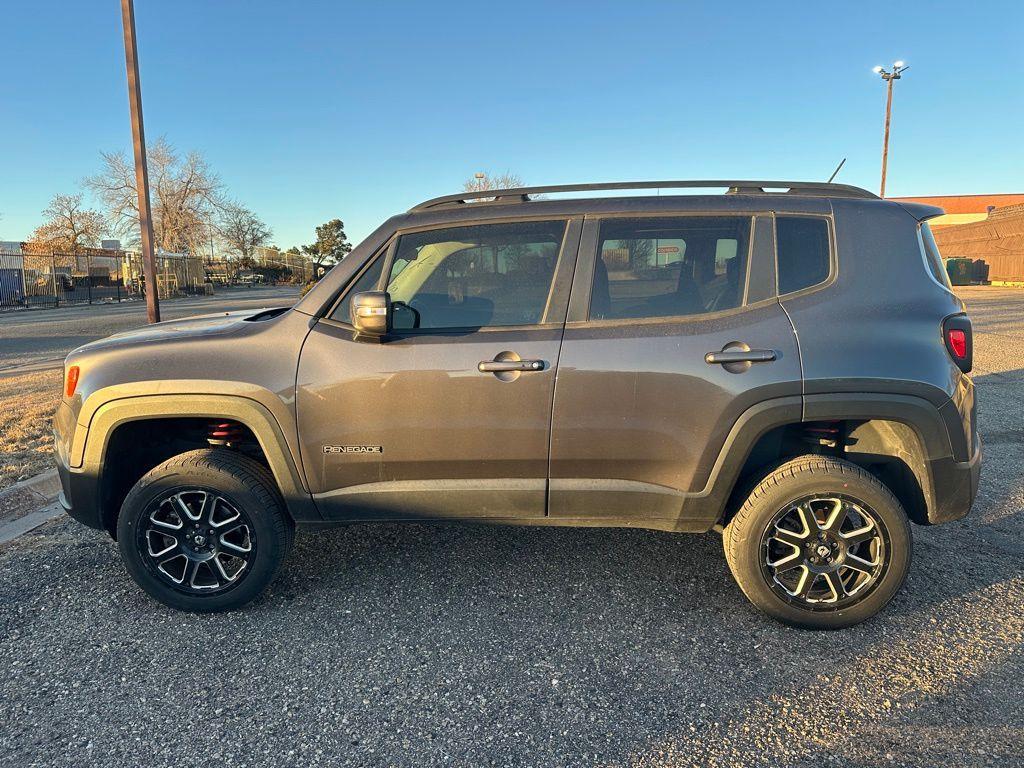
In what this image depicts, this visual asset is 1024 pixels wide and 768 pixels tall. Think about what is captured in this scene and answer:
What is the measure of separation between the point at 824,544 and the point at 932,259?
1.40 m

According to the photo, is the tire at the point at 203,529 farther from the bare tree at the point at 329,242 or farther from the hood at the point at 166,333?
the bare tree at the point at 329,242

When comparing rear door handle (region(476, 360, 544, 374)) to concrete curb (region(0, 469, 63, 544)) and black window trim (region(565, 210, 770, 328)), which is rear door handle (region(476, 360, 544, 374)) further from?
concrete curb (region(0, 469, 63, 544))

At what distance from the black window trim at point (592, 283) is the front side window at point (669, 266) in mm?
16

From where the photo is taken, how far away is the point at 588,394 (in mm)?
2766

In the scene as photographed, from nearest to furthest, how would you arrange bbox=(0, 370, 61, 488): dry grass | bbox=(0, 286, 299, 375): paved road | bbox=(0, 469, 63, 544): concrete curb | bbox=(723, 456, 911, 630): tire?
bbox=(723, 456, 911, 630): tire → bbox=(0, 469, 63, 544): concrete curb → bbox=(0, 370, 61, 488): dry grass → bbox=(0, 286, 299, 375): paved road

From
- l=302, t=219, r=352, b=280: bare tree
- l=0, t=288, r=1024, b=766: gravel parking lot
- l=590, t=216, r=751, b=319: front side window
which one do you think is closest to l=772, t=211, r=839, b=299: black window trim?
l=590, t=216, r=751, b=319: front side window

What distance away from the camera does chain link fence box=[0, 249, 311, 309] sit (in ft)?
78.4

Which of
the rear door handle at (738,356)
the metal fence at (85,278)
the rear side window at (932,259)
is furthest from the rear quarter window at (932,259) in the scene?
the metal fence at (85,278)

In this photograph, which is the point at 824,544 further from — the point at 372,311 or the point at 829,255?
the point at 372,311

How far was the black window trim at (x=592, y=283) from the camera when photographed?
9.27ft

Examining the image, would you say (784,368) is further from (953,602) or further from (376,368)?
(376,368)

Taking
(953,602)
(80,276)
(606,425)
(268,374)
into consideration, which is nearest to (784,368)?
(606,425)

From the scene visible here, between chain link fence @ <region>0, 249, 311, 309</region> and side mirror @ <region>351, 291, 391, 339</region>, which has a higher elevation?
chain link fence @ <region>0, 249, 311, 309</region>

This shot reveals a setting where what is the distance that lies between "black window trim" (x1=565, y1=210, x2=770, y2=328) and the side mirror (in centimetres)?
80
